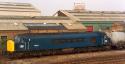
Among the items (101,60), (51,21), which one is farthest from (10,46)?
(51,21)

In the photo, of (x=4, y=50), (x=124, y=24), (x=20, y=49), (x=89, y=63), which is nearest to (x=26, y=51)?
(x=20, y=49)

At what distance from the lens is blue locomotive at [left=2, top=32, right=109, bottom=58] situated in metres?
29.0

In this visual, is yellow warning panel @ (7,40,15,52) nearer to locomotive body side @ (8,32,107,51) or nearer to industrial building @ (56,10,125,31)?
locomotive body side @ (8,32,107,51)

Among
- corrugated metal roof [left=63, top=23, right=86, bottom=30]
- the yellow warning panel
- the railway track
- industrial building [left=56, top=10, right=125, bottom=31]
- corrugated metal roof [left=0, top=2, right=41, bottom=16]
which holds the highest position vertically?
corrugated metal roof [left=0, top=2, right=41, bottom=16]

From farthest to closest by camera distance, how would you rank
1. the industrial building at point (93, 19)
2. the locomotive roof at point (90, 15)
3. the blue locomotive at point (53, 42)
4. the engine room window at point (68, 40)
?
the locomotive roof at point (90, 15), the industrial building at point (93, 19), the engine room window at point (68, 40), the blue locomotive at point (53, 42)

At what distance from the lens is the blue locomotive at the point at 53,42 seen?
2903 cm

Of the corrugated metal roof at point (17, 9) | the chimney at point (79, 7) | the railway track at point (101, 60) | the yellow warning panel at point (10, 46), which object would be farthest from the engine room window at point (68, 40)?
the chimney at point (79, 7)

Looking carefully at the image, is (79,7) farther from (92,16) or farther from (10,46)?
(10,46)

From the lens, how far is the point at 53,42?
31359mm

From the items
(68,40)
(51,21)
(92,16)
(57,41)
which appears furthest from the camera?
(92,16)

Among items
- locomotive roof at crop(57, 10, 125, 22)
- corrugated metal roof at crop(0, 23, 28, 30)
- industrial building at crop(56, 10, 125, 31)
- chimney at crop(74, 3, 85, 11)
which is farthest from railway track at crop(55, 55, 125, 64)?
chimney at crop(74, 3, 85, 11)

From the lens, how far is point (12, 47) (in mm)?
28672

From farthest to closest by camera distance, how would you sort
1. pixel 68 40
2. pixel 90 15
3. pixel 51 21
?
pixel 90 15
pixel 51 21
pixel 68 40

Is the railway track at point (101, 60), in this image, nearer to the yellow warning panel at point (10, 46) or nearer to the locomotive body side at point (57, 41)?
the locomotive body side at point (57, 41)
